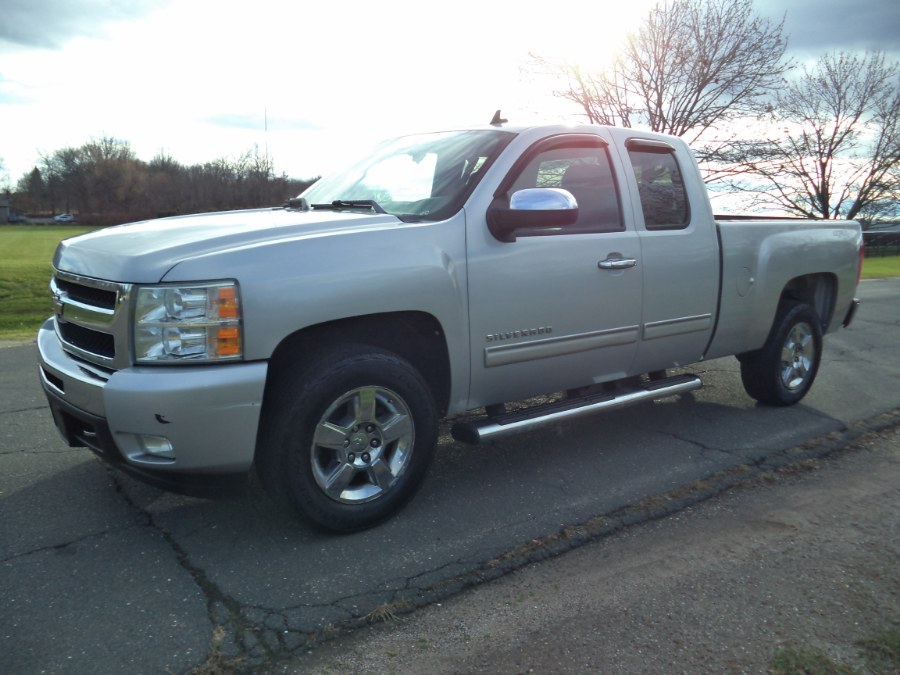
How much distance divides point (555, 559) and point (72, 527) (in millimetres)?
2246

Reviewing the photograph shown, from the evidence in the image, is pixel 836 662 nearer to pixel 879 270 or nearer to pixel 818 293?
pixel 818 293

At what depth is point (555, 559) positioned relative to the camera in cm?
342

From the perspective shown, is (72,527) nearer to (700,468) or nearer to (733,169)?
A: (700,468)

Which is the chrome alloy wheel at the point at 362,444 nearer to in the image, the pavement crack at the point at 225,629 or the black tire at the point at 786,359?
the pavement crack at the point at 225,629

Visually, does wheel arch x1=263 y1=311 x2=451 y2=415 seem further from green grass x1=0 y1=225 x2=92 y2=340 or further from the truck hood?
green grass x1=0 y1=225 x2=92 y2=340

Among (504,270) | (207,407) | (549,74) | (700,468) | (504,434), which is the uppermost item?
(549,74)

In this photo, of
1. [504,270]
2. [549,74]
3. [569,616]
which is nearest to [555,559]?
[569,616]

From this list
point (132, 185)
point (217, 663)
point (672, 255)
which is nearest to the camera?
point (217, 663)

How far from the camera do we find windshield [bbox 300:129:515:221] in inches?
159

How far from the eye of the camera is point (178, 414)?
301 centimetres

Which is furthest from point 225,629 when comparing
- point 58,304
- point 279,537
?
point 58,304

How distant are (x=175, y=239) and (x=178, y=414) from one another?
868 millimetres

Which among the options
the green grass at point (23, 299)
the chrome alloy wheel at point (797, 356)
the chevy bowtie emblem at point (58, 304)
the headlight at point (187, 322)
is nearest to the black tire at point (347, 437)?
the headlight at point (187, 322)

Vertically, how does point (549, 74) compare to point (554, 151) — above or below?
above
